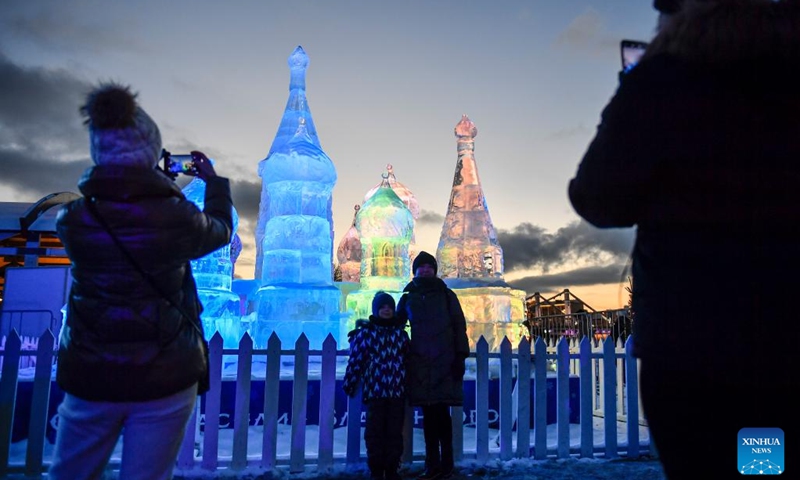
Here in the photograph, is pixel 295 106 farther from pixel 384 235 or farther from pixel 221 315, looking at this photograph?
pixel 221 315

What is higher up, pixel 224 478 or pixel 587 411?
pixel 587 411

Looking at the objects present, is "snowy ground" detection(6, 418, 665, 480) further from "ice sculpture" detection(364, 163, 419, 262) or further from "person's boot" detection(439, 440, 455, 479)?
"ice sculpture" detection(364, 163, 419, 262)

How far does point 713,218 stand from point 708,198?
0.14ft

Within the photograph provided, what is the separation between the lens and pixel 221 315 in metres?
9.35

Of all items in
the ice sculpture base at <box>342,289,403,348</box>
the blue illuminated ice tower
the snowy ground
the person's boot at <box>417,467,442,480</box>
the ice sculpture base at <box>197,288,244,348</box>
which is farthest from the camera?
the ice sculpture base at <box>342,289,403,348</box>

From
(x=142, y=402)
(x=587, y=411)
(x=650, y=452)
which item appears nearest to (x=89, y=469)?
(x=142, y=402)

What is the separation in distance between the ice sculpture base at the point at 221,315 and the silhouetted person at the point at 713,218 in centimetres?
853

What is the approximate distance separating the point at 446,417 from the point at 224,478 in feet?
6.36

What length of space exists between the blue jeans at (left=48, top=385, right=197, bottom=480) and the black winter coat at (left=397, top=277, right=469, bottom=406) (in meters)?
3.43

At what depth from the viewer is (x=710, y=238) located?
121cm

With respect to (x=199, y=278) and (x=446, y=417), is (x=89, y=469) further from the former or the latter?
(x=199, y=278)

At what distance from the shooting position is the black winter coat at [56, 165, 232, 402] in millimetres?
1890

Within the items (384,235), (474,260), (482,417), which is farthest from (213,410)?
(474,260)

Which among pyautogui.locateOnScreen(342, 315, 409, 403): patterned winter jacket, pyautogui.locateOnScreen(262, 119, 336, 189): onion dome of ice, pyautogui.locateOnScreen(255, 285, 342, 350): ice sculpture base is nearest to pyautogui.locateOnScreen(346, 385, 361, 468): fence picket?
pyautogui.locateOnScreen(342, 315, 409, 403): patterned winter jacket
